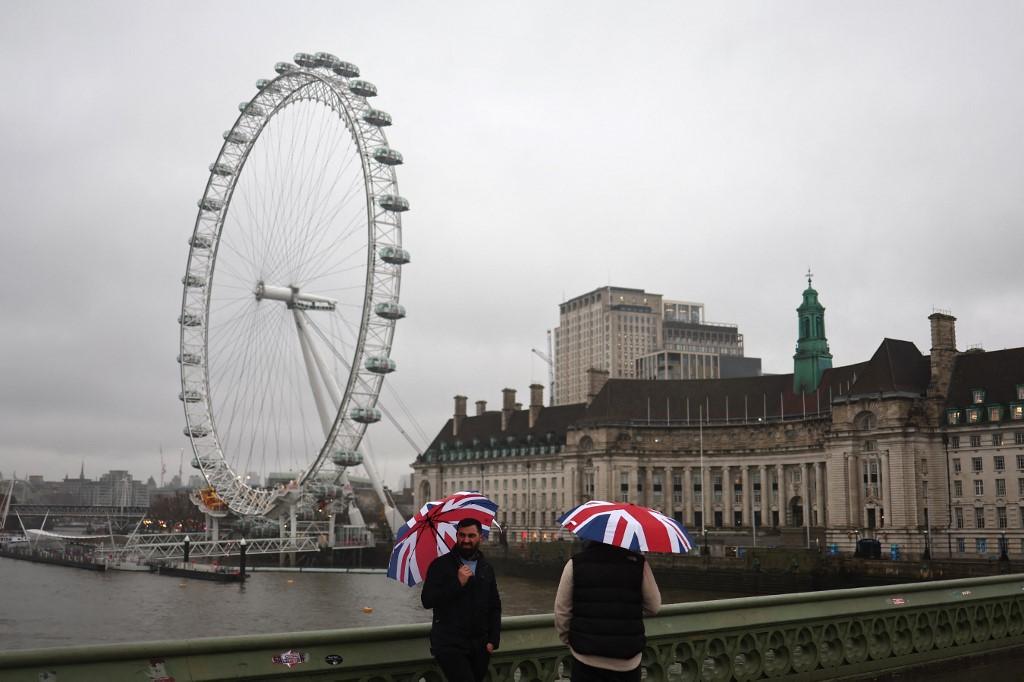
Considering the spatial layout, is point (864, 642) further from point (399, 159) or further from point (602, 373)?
point (602, 373)

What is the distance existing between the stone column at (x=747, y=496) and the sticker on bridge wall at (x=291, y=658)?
10530cm

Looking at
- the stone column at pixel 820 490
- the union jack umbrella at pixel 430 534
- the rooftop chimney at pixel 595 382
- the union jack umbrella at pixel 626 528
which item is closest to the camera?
the union jack umbrella at pixel 626 528

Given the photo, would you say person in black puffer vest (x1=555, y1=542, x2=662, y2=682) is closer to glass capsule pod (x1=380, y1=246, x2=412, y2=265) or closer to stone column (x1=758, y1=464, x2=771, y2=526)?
glass capsule pod (x1=380, y1=246, x2=412, y2=265)

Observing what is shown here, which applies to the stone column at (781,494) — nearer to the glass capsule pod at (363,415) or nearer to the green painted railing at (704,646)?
the glass capsule pod at (363,415)

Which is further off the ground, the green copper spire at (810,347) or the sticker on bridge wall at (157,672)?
the green copper spire at (810,347)

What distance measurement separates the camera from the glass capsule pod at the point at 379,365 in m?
80.1

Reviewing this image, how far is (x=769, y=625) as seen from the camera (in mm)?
12938

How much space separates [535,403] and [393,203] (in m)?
62.5

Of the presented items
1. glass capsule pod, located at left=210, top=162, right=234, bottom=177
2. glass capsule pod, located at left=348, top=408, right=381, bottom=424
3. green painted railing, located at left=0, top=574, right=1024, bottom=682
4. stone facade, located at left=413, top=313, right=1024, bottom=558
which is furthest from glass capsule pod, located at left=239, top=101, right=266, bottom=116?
green painted railing, located at left=0, top=574, right=1024, bottom=682

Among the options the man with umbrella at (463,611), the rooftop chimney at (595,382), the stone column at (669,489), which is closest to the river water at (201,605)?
the stone column at (669,489)

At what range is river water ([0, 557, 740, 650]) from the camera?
52656 millimetres

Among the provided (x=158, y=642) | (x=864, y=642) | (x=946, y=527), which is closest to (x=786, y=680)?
(x=864, y=642)

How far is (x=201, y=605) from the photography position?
66062 millimetres

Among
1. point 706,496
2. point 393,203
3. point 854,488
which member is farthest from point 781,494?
point 393,203
